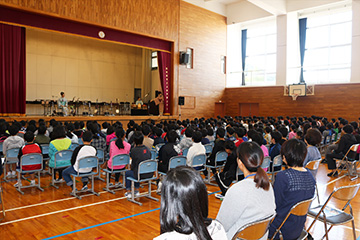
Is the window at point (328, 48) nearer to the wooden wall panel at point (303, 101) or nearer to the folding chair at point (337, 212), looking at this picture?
the wooden wall panel at point (303, 101)

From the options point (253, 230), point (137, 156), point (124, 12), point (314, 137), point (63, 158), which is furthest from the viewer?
point (124, 12)

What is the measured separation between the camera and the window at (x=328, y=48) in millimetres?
17250

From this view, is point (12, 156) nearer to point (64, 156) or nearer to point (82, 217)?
point (64, 156)

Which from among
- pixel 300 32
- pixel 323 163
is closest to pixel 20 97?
pixel 323 163

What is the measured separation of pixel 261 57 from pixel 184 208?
20.7m

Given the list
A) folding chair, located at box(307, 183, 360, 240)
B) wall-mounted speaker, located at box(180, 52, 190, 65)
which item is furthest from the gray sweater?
wall-mounted speaker, located at box(180, 52, 190, 65)

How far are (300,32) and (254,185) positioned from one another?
62.3 feet

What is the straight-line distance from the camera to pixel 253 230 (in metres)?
2.19

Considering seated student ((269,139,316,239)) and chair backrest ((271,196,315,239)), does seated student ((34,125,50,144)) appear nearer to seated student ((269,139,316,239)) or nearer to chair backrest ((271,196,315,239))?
seated student ((269,139,316,239))

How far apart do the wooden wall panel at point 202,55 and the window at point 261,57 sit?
6.79 feet

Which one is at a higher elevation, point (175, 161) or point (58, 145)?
point (58, 145)

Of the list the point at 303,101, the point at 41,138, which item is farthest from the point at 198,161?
the point at 303,101

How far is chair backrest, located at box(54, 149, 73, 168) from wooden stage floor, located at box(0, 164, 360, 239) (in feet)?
2.01

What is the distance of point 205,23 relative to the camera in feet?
62.5
